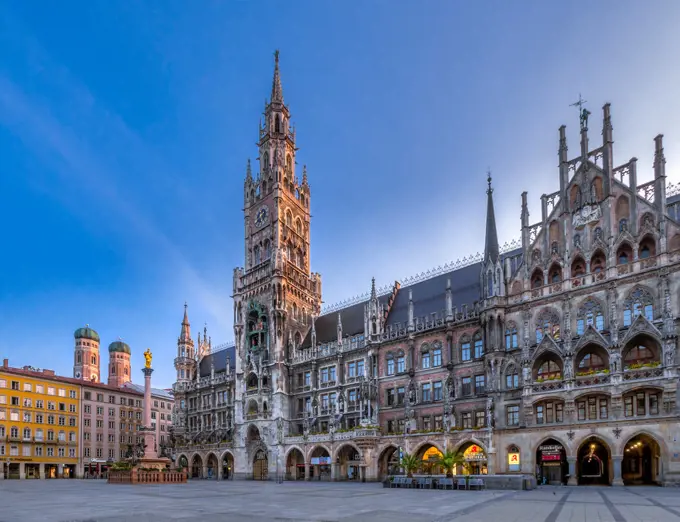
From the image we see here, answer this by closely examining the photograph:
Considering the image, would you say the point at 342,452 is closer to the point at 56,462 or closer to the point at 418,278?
the point at 418,278

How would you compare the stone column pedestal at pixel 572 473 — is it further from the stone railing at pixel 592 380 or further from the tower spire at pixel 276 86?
the tower spire at pixel 276 86

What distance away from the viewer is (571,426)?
4684cm

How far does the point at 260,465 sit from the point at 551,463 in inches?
1621

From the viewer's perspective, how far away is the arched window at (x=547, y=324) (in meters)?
51.3

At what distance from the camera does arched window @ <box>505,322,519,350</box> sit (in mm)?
54062

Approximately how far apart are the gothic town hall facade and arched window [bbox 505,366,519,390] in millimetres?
134

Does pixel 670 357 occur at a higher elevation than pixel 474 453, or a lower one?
higher

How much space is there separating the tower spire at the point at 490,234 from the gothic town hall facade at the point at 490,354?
0.55 feet

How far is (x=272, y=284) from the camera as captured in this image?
3150 inches

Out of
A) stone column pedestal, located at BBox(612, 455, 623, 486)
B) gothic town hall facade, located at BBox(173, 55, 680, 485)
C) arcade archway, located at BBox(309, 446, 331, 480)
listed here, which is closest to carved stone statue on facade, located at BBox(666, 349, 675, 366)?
gothic town hall facade, located at BBox(173, 55, 680, 485)

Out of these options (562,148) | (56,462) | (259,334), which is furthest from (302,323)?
(56,462)

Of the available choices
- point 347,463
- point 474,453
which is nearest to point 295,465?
point 347,463

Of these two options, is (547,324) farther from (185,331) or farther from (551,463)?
(185,331)

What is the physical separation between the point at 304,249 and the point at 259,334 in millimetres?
15149
